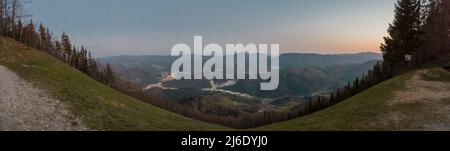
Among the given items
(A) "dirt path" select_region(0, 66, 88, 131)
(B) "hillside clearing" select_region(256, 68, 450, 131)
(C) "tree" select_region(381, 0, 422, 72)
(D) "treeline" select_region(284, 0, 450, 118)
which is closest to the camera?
(A) "dirt path" select_region(0, 66, 88, 131)

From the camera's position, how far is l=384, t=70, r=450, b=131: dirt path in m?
38.4

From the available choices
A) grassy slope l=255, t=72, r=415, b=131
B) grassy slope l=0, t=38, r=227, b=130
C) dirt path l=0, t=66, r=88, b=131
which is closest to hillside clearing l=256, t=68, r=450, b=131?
grassy slope l=255, t=72, r=415, b=131

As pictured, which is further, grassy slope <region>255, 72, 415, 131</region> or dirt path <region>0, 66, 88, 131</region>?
grassy slope <region>255, 72, 415, 131</region>

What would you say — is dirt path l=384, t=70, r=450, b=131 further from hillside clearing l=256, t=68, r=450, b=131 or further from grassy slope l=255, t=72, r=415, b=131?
grassy slope l=255, t=72, r=415, b=131

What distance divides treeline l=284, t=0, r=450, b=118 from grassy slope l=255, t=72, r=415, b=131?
43.5 ft

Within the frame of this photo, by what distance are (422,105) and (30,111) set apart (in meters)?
41.5

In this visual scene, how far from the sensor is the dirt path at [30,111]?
34.1 metres

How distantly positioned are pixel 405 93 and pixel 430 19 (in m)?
38.0

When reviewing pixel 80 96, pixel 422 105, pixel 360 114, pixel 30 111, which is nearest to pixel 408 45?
pixel 422 105

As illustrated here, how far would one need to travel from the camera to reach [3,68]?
162 ft

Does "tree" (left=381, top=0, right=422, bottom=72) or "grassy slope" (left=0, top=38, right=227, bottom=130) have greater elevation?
"tree" (left=381, top=0, right=422, bottom=72)

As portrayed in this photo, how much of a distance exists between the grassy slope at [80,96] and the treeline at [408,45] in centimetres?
3380
